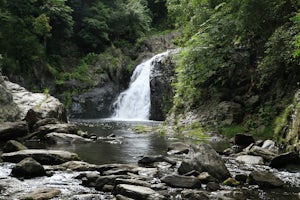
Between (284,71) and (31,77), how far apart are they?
80.1 feet

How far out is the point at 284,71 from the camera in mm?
16594

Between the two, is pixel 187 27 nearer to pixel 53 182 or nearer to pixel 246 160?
pixel 246 160

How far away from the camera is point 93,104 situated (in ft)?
120

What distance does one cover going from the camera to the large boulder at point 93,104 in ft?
118

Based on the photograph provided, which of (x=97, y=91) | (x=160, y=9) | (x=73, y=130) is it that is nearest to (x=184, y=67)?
(x=73, y=130)

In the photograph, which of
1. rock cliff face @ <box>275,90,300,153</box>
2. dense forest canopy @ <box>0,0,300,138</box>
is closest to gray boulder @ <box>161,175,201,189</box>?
dense forest canopy @ <box>0,0,300,138</box>

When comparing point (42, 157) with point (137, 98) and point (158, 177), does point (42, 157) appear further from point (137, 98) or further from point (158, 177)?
point (137, 98)

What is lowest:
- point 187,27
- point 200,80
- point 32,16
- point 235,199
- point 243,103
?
point 235,199

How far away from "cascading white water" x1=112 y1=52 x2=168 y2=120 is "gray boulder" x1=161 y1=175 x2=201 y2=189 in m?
25.6

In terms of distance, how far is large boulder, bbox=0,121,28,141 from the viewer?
15485 millimetres

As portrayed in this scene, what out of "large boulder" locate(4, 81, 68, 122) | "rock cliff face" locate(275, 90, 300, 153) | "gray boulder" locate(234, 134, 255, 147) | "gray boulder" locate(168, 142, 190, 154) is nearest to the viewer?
"rock cliff face" locate(275, 90, 300, 153)

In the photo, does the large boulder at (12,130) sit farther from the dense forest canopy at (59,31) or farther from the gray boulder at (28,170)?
the dense forest canopy at (59,31)

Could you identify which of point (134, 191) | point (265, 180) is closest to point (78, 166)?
point (134, 191)

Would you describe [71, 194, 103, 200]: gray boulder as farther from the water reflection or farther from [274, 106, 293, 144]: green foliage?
[274, 106, 293, 144]: green foliage
